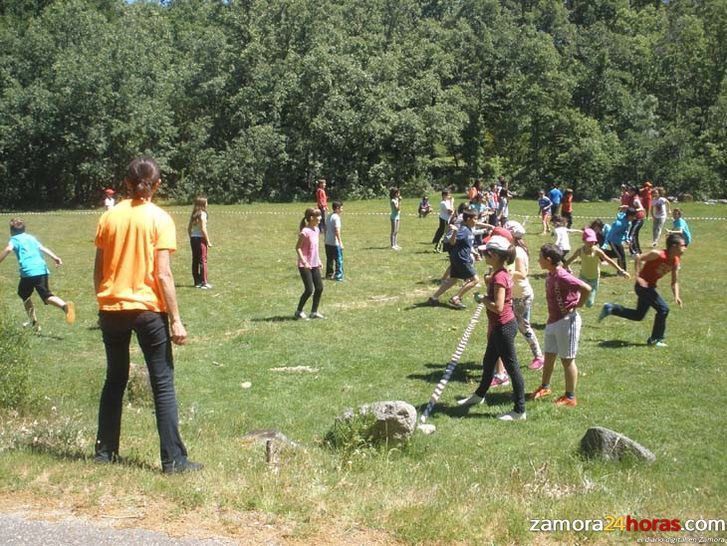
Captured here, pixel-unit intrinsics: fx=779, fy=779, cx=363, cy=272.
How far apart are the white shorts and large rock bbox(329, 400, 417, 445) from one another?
2.18m

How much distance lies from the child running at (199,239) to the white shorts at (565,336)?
29.0ft

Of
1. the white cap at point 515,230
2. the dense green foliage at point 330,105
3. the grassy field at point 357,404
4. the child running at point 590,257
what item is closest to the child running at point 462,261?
the grassy field at point 357,404

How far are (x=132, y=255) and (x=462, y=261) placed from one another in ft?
30.5

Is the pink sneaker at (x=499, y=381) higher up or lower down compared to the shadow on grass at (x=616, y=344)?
lower down

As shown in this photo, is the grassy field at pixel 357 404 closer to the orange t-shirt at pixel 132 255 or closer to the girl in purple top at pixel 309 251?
the girl in purple top at pixel 309 251

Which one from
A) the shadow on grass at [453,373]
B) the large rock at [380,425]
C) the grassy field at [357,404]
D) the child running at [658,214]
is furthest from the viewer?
the child running at [658,214]

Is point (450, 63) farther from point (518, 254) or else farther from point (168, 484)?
point (168, 484)

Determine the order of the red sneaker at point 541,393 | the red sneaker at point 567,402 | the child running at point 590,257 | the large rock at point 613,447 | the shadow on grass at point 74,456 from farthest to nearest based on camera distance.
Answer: the child running at point 590,257, the red sneaker at point 541,393, the red sneaker at point 567,402, the large rock at point 613,447, the shadow on grass at point 74,456

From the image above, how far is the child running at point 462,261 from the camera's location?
45.2 feet

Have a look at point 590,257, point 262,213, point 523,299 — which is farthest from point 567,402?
point 262,213

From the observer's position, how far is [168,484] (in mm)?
4812

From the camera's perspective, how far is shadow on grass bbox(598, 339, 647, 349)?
36.9 ft

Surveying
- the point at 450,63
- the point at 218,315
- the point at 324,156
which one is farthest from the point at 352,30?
the point at 218,315

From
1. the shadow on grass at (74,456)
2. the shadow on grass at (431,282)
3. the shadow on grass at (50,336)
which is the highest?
the shadow on grass at (74,456)
